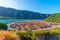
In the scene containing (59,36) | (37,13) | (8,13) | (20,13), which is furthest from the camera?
(37,13)

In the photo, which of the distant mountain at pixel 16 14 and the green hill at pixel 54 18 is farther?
the green hill at pixel 54 18

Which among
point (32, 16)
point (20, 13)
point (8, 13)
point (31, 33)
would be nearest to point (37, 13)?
point (32, 16)

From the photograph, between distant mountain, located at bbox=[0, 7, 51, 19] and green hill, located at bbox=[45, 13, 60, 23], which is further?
green hill, located at bbox=[45, 13, 60, 23]

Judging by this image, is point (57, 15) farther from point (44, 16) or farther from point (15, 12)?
point (15, 12)

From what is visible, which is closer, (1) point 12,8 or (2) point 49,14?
(1) point 12,8

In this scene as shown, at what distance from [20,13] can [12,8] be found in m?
0.16

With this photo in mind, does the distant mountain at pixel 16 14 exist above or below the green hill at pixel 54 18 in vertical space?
above

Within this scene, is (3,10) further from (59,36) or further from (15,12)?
(59,36)

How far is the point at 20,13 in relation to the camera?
2.37m

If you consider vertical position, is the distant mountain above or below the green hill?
above

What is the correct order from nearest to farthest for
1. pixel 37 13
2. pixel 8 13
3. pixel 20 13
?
pixel 8 13 < pixel 20 13 < pixel 37 13

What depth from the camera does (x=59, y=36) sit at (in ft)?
5.04

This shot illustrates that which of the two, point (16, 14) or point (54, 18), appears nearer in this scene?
point (16, 14)

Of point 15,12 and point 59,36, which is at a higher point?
point 15,12
